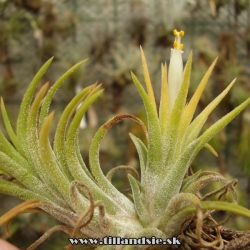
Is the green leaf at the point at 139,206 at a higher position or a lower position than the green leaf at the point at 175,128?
lower

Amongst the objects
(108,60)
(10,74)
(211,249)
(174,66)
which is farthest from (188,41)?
(211,249)

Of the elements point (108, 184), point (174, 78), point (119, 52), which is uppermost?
point (174, 78)

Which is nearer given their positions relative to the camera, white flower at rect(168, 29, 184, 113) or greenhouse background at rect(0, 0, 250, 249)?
white flower at rect(168, 29, 184, 113)

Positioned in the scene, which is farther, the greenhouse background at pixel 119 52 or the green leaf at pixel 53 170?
the greenhouse background at pixel 119 52

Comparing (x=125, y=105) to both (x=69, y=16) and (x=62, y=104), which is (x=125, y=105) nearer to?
(x=62, y=104)

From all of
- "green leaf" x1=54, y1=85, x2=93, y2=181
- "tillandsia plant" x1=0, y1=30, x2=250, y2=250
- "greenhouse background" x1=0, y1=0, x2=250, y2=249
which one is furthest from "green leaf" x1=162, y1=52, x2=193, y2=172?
"greenhouse background" x1=0, y1=0, x2=250, y2=249

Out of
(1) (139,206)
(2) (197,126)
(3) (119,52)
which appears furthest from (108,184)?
(3) (119,52)

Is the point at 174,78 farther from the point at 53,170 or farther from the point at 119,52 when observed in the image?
the point at 119,52

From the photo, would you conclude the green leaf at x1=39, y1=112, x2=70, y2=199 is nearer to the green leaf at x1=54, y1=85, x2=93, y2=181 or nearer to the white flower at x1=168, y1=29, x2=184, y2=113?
the green leaf at x1=54, y1=85, x2=93, y2=181

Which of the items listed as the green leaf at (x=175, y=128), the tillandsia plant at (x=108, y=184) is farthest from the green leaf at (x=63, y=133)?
the green leaf at (x=175, y=128)

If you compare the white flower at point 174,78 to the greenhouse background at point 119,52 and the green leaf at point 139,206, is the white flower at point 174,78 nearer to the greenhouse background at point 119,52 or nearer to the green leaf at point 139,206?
the green leaf at point 139,206
